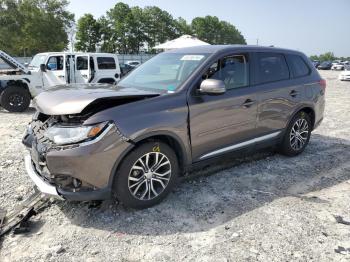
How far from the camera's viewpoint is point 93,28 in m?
58.2

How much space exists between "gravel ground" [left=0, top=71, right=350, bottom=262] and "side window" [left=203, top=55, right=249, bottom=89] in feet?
4.17

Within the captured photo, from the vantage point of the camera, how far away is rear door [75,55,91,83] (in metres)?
12.1

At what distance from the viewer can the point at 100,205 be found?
377 cm

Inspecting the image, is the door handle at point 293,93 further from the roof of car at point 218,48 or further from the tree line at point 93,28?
the tree line at point 93,28

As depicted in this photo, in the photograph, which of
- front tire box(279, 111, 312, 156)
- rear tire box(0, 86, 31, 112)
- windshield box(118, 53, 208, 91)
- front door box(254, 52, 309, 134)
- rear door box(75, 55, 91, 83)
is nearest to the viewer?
windshield box(118, 53, 208, 91)

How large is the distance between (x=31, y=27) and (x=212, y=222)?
3955 centimetres

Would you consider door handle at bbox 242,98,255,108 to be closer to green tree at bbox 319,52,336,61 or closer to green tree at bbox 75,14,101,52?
green tree at bbox 75,14,101,52

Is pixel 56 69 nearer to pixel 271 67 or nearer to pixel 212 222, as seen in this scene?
pixel 271 67

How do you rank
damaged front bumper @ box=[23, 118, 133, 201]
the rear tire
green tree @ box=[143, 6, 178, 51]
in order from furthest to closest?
green tree @ box=[143, 6, 178, 51] → the rear tire → damaged front bumper @ box=[23, 118, 133, 201]

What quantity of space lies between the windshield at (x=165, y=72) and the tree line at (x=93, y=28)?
1477 inches

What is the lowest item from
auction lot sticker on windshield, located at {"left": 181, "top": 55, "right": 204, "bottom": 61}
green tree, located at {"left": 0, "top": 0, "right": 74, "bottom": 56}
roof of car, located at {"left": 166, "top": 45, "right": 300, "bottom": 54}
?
auction lot sticker on windshield, located at {"left": 181, "top": 55, "right": 204, "bottom": 61}

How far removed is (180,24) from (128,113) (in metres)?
80.8

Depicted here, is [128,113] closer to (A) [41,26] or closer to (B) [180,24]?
(A) [41,26]

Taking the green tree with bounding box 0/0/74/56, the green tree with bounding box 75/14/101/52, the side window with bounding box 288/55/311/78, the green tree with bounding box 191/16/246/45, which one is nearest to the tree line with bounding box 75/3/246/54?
the green tree with bounding box 75/14/101/52
